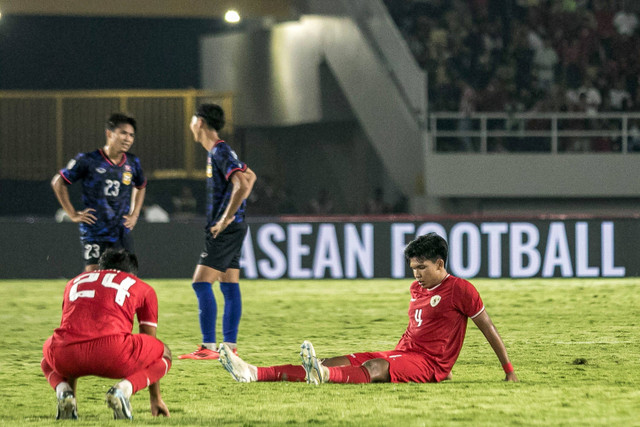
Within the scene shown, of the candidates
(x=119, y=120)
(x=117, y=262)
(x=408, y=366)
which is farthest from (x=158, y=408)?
(x=119, y=120)

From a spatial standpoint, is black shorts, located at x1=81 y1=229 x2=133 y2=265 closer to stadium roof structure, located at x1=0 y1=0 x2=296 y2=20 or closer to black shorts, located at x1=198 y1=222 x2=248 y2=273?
black shorts, located at x1=198 y1=222 x2=248 y2=273

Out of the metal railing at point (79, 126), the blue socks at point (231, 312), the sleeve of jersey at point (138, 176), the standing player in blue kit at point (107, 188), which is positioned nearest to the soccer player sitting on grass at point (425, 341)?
the blue socks at point (231, 312)

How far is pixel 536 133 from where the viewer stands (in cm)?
1942

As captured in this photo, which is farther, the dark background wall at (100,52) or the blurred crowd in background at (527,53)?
the dark background wall at (100,52)

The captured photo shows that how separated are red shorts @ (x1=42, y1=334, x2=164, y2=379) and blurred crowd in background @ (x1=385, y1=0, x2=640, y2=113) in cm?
1444

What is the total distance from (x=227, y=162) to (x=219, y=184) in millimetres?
228

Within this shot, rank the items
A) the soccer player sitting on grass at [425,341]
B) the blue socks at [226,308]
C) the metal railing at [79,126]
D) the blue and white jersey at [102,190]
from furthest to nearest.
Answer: the metal railing at [79,126], the blue and white jersey at [102,190], the blue socks at [226,308], the soccer player sitting on grass at [425,341]

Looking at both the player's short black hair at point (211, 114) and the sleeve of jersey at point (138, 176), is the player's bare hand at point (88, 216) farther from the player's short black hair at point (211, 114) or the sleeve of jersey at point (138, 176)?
the player's short black hair at point (211, 114)

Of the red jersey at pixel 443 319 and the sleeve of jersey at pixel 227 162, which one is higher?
the sleeve of jersey at pixel 227 162

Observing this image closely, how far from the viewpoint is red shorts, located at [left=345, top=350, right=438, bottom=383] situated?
6.83m

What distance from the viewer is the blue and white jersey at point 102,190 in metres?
9.07

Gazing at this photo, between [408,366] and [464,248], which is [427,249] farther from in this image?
[464,248]

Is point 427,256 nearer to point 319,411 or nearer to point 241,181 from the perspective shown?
point 319,411

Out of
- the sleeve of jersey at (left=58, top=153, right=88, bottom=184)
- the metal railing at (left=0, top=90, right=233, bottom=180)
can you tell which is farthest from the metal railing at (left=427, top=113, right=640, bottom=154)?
the sleeve of jersey at (left=58, top=153, right=88, bottom=184)
